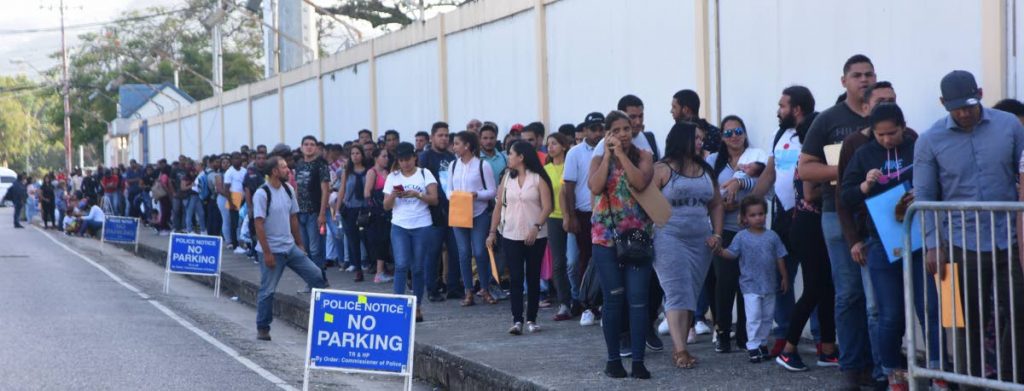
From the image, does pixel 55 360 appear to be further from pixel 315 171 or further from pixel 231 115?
pixel 231 115

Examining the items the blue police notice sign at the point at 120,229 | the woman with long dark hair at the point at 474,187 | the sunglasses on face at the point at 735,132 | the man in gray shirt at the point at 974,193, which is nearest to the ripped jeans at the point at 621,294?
the sunglasses on face at the point at 735,132

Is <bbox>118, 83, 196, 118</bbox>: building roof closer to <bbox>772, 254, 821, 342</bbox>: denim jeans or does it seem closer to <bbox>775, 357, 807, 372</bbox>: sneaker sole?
<bbox>772, 254, 821, 342</bbox>: denim jeans

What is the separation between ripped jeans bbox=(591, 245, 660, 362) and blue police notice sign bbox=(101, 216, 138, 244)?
20.0 meters

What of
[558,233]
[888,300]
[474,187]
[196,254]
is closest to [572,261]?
[558,233]

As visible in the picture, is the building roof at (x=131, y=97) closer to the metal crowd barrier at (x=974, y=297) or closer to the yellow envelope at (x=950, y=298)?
the metal crowd barrier at (x=974, y=297)

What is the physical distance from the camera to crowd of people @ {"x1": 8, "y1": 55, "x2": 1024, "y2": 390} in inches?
285

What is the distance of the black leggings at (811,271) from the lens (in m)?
8.92

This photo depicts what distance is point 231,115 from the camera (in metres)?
38.5

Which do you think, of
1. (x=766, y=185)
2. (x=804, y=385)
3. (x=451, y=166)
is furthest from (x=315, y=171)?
(x=804, y=385)

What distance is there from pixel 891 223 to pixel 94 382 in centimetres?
581

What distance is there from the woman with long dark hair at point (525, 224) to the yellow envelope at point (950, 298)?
539cm

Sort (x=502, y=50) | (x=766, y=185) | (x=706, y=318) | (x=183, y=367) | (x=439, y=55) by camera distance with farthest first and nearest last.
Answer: (x=439, y=55) → (x=502, y=50) → (x=706, y=318) → (x=183, y=367) → (x=766, y=185)

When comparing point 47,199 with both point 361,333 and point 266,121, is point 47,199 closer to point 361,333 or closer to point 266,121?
point 266,121

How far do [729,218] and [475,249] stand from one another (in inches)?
164
